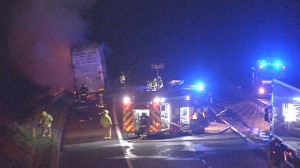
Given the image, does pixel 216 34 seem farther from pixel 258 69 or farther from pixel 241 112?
pixel 241 112

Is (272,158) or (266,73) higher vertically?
(266,73)

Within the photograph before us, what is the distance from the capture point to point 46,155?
15.9 m

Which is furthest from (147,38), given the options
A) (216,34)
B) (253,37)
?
(253,37)

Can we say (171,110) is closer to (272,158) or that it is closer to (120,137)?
(120,137)

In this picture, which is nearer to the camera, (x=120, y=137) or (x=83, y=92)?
(x=120, y=137)

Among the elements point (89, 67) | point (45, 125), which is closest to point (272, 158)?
point (45, 125)

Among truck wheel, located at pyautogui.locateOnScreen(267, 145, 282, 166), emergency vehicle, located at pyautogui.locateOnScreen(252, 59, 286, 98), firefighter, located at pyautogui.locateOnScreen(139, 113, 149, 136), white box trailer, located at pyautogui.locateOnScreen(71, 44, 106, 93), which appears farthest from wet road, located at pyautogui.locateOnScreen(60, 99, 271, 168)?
emergency vehicle, located at pyautogui.locateOnScreen(252, 59, 286, 98)

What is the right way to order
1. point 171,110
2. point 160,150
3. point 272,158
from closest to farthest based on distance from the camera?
point 272,158 < point 160,150 < point 171,110

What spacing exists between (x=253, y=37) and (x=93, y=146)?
62064mm

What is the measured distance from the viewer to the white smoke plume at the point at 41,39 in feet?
98.5

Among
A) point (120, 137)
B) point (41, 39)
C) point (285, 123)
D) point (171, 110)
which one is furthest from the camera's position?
point (41, 39)

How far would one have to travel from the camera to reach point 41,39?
30375mm

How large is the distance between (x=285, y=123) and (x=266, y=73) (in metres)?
21.9

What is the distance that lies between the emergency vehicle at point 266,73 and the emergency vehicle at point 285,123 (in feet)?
64.9
